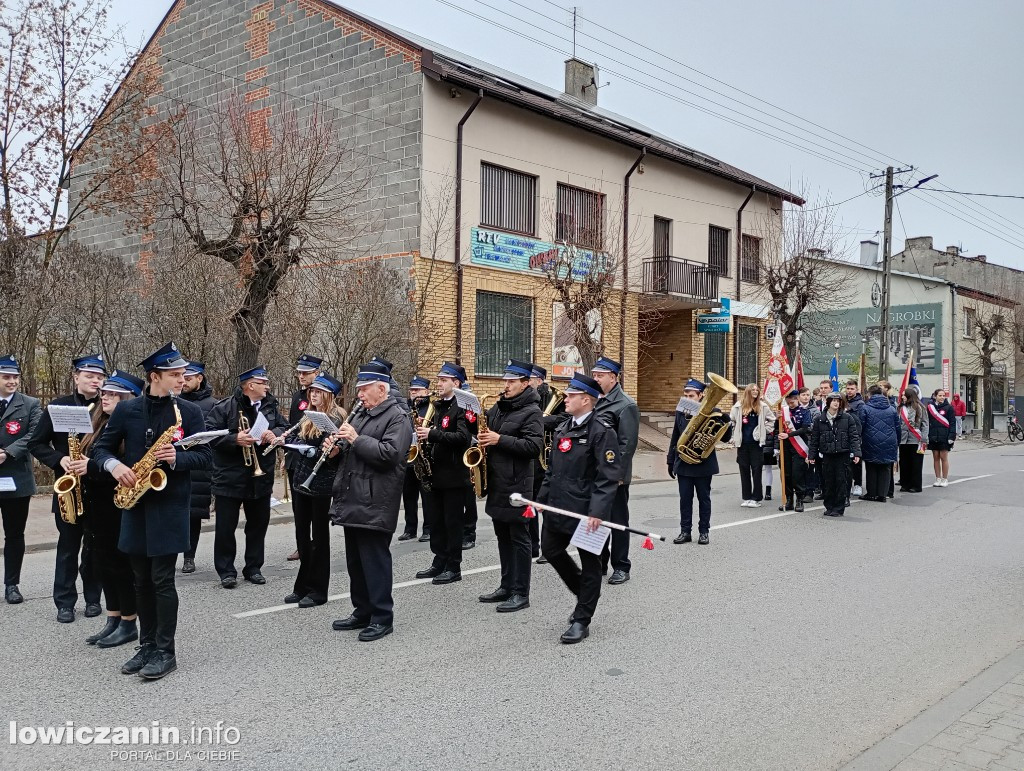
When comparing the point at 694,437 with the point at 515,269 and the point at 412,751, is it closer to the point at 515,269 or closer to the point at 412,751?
the point at 412,751

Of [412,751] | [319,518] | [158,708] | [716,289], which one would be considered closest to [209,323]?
[319,518]

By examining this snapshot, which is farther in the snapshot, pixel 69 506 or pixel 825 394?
pixel 825 394

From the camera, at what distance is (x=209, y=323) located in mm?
14945

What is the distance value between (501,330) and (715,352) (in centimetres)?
1007

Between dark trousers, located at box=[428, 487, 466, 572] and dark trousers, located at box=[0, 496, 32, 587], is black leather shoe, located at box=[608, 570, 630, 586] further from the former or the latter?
dark trousers, located at box=[0, 496, 32, 587]

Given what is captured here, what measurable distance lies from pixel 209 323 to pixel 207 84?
1239 cm

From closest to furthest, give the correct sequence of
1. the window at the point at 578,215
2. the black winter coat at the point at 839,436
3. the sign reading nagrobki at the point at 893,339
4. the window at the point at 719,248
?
1. the black winter coat at the point at 839,436
2. the window at the point at 578,215
3. the window at the point at 719,248
4. the sign reading nagrobki at the point at 893,339

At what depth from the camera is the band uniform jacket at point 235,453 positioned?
7871 mm

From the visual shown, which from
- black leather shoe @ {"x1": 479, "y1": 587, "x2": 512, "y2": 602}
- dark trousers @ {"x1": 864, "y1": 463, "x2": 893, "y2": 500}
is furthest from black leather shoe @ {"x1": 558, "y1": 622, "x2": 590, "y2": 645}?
dark trousers @ {"x1": 864, "y1": 463, "x2": 893, "y2": 500}

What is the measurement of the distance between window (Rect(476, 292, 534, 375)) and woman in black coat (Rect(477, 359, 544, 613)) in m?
13.8

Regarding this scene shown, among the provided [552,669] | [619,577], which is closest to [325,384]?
[552,669]

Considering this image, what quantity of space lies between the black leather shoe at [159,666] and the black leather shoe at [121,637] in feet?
2.43

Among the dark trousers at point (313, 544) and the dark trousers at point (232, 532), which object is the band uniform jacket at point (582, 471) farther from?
the dark trousers at point (232, 532)

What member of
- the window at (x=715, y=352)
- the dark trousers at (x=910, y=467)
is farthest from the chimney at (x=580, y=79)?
the dark trousers at (x=910, y=467)
